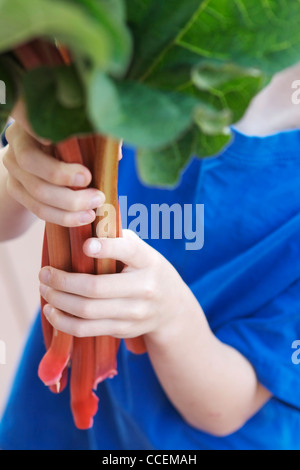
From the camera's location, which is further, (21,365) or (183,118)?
(21,365)

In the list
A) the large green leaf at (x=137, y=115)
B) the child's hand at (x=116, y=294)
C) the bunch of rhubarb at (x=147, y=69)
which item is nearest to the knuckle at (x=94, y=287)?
the child's hand at (x=116, y=294)

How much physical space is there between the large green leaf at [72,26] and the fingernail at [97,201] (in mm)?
163

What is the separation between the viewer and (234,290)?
63 cm

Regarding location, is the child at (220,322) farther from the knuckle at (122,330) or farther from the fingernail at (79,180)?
the fingernail at (79,180)

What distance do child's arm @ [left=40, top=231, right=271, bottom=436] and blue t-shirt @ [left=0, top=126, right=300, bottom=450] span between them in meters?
0.02

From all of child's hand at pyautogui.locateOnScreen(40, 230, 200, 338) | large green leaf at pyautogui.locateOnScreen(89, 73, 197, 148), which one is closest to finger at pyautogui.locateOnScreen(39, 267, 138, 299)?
child's hand at pyautogui.locateOnScreen(40, 230, 200, 338)

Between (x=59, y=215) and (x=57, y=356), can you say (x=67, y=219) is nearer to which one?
(x=59, y=215)

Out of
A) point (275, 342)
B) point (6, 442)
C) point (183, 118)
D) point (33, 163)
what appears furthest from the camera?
point (6, 442)

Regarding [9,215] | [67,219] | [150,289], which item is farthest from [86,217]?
[9,215]

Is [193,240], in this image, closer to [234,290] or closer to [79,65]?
[234,290]

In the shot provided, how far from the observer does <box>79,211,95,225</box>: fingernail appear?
0.40 m

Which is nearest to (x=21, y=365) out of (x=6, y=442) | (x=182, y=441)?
(x=6, y=442)

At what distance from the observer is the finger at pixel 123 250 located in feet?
1.36

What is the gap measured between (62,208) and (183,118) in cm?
18
